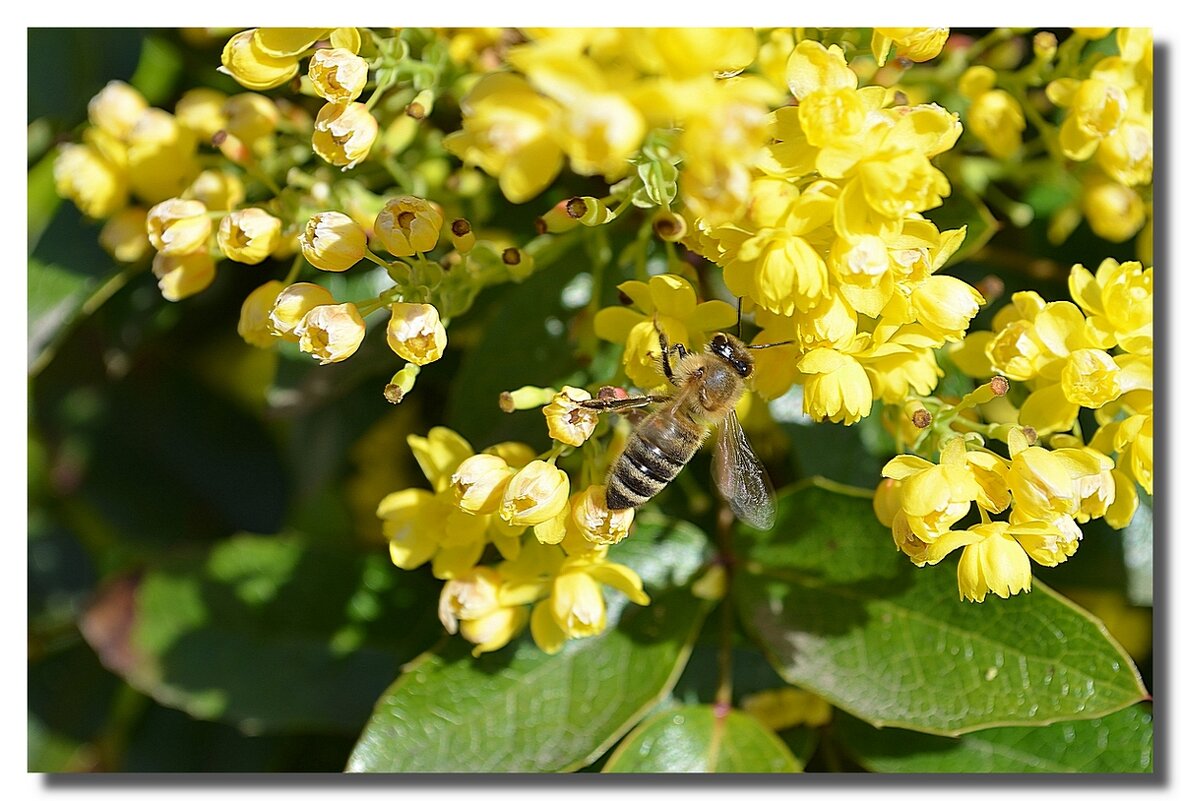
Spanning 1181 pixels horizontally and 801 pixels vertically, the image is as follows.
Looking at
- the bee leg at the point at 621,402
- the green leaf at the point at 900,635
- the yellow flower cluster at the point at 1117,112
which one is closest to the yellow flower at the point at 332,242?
the bee leg at the point at 621,402

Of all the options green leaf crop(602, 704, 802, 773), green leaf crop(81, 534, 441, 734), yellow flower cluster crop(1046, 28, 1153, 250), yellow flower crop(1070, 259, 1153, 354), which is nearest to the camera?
yellow flower crop(1070, 259, 1153, 354)

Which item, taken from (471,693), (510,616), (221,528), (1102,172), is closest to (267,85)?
(510,616)

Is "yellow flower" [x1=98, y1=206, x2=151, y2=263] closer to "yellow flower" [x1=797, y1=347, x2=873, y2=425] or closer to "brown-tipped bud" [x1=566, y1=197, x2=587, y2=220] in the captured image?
"brown-tipped bud" [x1=566, y1=197, x2=587, y2=220]

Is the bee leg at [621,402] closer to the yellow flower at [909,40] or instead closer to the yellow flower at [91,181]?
the yellow flower at [909,40]

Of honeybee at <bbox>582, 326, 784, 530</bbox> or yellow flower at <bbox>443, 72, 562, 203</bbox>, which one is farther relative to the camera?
honeybee at <bbox>582, 326, 784, 530</bbox>

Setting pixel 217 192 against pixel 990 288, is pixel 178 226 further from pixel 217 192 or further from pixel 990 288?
pixel 990 288

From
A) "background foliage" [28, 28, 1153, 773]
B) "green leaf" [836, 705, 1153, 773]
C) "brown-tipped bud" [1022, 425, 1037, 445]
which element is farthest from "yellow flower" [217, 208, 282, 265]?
"green leaf" [836, 705, 1153, 773]
